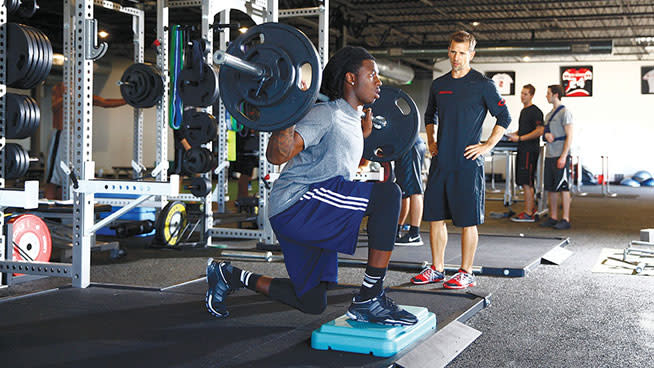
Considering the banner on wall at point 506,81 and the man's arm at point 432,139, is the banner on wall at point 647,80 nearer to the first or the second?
the banner on wall at point 506,81

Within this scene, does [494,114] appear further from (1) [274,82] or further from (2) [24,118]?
(2) [24,118]

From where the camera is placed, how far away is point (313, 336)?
2.08 meters

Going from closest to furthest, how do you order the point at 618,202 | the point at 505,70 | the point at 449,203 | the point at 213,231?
the point at 449,203
the point at 213,231
the point at 618,202
the point at 505,70

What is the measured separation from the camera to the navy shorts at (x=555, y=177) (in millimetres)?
6168

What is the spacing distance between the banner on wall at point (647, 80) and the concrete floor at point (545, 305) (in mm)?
11970

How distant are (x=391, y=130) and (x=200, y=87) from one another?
2.59 ft

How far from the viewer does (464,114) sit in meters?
3.17

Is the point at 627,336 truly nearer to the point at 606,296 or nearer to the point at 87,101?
the point at 606,296

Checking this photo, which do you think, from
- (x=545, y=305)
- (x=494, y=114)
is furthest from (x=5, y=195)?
(x=545, y=305)

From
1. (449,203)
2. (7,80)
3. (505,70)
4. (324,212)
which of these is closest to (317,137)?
(324,212)

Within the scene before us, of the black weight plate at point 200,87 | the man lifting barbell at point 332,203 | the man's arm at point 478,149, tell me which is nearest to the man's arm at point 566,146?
the man's arm at point 478,149

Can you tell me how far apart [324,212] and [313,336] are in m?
0.40

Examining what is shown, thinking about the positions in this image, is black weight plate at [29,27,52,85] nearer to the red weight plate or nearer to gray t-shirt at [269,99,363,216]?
the red weight plate

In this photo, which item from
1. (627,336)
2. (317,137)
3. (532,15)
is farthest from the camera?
(532,15)
